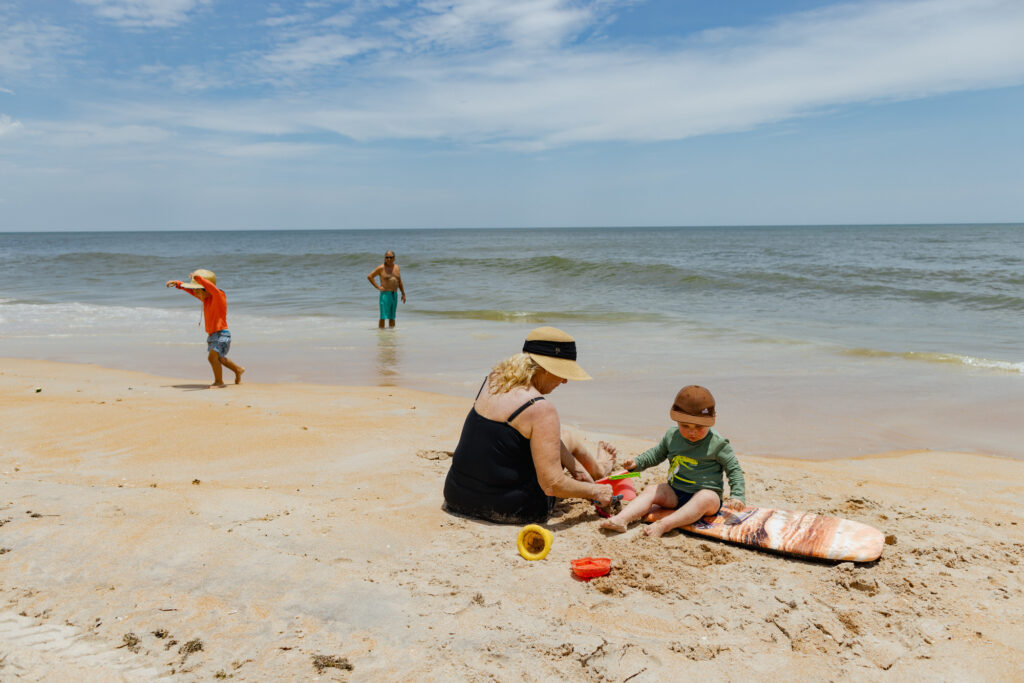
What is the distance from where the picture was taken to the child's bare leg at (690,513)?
12.4 ft

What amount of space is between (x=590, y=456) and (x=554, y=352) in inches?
34.4

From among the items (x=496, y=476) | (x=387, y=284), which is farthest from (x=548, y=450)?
(x=387, y=284)

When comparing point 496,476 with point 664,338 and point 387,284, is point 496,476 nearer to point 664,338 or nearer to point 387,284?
point 664,338

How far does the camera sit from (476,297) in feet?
67.1

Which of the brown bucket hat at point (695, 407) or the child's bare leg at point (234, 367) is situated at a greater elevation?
the brown bucket hat at point (695, 407)

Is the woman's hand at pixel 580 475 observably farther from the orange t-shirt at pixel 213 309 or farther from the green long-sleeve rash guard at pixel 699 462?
the orange t-shirt at pixel 213 309

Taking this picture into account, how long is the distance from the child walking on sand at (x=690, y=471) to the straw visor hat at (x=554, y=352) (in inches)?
22.3

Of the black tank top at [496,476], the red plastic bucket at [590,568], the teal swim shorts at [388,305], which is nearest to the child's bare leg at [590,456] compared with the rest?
the black tank top at [496,476]

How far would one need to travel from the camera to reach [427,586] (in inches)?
124

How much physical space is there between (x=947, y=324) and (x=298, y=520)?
14117mm

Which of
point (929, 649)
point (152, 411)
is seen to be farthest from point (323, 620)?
point (152, 411)

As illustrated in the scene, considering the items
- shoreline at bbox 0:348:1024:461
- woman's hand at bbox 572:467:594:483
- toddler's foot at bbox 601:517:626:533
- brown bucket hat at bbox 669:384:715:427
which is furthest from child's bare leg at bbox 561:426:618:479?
shoreline at bbox 0:348:1024:461

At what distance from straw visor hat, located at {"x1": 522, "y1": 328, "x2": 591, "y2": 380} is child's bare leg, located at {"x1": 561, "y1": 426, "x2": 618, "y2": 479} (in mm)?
577

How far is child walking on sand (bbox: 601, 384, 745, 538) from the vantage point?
3.70 m
